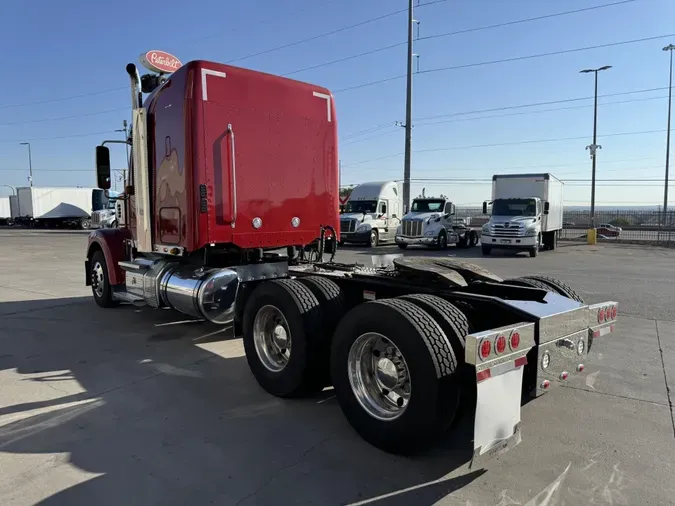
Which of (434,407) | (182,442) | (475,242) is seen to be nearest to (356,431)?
(434,407)

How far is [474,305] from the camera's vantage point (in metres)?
4.01

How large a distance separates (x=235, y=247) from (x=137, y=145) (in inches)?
75.8

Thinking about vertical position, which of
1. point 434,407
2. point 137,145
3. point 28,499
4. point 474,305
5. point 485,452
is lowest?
point 28,499

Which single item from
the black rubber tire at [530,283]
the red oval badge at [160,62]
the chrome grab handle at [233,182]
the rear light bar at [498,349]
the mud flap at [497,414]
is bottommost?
the mud flap at [497,414]

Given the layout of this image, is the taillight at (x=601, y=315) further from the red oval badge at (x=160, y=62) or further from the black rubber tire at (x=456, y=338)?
the red oval badge at (x=160, y=62)

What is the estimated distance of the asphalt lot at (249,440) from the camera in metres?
3.14

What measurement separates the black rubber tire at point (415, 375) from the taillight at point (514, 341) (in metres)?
0.36

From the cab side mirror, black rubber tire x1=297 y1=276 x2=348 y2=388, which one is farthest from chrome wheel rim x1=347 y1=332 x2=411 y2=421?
the cab side mirror

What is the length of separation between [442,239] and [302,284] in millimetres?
19527

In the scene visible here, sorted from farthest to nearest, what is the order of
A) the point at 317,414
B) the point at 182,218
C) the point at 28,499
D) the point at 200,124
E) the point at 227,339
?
the point at 227,339 → the point at 182,218 → the point at 200,124 → the point at 317,414 → the point at 28,499

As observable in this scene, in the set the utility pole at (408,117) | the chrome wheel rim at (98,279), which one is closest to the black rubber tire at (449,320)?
the chrome wheel rim at (98,279)

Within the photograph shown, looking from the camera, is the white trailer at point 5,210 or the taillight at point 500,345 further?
the white trailer at point 5,210

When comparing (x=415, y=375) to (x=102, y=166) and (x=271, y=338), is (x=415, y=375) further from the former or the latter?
(x=102, y=166)

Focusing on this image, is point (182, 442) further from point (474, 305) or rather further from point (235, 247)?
point (235, 247)
